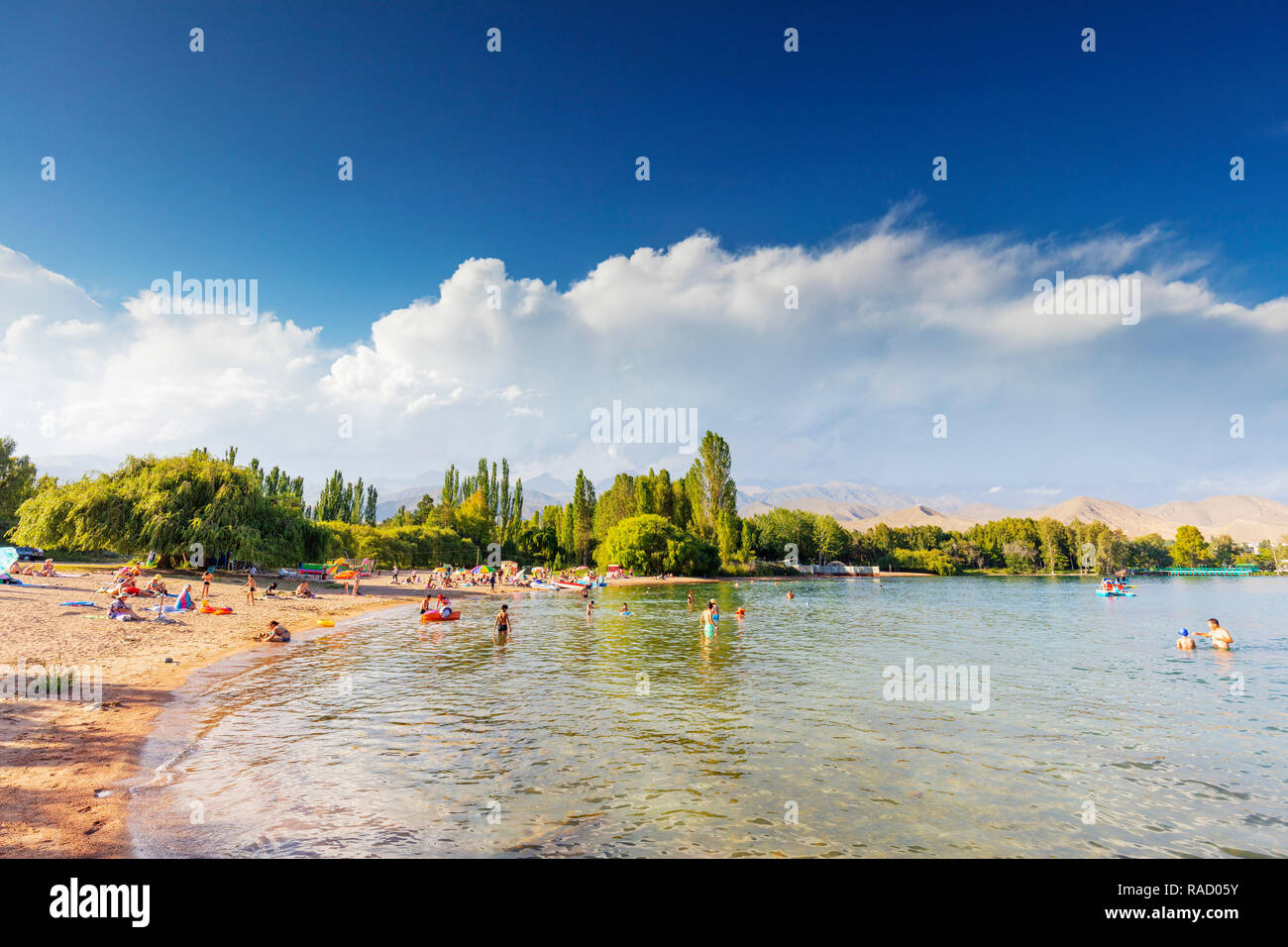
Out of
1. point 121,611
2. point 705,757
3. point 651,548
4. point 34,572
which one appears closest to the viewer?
point 705,757

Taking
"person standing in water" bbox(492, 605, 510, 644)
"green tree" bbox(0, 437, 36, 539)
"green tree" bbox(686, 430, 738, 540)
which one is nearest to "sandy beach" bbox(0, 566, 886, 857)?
"person standing in water" bbox(492, 605, 510, 644)

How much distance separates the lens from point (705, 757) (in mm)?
14008

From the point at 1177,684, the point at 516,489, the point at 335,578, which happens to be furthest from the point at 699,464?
the point at 1177,684

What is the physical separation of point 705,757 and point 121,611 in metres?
30.1

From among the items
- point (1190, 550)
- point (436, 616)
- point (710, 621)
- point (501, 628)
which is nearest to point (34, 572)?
point (436, 616)

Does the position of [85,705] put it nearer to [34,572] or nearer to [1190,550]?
[34,572]

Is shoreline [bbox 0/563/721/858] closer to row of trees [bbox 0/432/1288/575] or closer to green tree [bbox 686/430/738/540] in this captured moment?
row of trees [bbox 0/432/1288/575]

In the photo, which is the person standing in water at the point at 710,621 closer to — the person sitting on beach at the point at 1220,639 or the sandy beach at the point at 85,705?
the sandy beach at the point at 85,705

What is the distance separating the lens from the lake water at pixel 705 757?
9906mm

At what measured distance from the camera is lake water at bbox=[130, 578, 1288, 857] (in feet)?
32.5

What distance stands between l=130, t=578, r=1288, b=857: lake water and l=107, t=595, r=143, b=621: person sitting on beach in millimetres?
7248

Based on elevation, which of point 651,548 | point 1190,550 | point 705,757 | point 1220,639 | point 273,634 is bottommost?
point 1190,550
